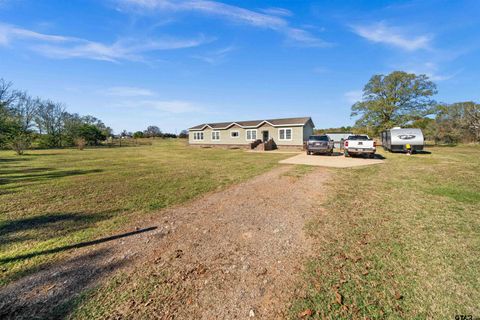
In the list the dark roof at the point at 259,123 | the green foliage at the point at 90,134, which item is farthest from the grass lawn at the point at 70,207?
the green foliage at the point at 90,134

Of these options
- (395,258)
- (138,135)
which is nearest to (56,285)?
(395,258)

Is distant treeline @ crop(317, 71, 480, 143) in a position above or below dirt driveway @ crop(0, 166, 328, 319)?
above

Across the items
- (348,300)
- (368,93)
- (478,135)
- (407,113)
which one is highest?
(368,93)

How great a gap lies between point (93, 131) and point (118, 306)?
50.7 meters

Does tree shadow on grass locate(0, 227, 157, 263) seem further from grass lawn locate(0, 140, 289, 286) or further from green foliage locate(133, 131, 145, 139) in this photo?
green foliage locate(133, 131, 145, 139)

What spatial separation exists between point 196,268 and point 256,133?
25.6m

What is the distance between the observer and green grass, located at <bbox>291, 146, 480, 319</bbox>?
2.04 meters

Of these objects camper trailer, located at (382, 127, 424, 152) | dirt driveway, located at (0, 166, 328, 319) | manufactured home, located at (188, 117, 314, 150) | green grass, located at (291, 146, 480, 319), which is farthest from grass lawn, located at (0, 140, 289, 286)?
manufactured home, located at (188, 117, 314, 150)

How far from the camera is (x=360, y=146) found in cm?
1486

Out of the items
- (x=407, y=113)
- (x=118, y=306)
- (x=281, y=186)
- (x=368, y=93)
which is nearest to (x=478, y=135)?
(x=407, y=113)

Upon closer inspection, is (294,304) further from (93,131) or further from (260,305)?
(93,131)

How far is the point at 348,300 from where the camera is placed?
83.6 inches

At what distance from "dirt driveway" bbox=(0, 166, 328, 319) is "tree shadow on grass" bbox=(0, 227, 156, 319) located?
0.03 feet

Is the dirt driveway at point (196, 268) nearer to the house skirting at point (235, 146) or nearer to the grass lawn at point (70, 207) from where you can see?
the grass lawn at point (70, 207)
